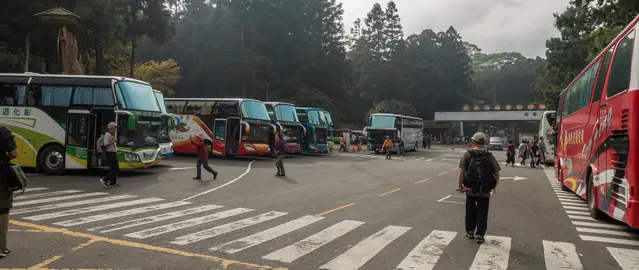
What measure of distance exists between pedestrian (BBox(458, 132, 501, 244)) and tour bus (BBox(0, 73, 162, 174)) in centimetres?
1184

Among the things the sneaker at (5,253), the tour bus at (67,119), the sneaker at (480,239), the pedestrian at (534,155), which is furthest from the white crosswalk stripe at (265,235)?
the pedestrian at (534,155)

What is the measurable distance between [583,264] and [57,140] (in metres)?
15.9

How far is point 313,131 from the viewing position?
35.5 meters

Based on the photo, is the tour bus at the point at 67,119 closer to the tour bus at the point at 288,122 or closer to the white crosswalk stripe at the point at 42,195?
the white crosswalk stripe at the point at 42,195

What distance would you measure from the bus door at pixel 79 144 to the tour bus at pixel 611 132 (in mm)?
14890

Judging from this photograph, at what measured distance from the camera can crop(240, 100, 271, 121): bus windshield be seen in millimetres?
26203

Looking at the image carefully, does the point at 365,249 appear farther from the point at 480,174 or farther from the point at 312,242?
the point at 480,174

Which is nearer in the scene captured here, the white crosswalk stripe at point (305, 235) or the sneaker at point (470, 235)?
the white crosswalk stripe at point (305, 235)

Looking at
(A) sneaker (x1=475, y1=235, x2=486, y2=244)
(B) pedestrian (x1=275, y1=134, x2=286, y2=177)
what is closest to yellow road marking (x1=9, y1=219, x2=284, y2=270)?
(A) sneaker (x1=475, y1=235, x2=486, y2=244)

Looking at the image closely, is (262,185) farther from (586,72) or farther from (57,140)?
(586,72)

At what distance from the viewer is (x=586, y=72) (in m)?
11.9

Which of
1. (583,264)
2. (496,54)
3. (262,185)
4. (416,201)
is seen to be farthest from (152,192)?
(496,54)

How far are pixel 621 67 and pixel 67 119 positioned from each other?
16022mm

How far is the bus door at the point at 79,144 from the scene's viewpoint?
51.6 ft
